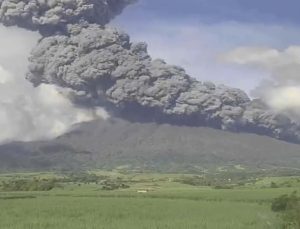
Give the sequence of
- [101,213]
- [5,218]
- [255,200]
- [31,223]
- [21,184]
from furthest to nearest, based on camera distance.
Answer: [21,184] < [255,200] < [101,213] < [5,218] < [31,223]

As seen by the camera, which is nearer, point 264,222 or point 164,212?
point 264,222

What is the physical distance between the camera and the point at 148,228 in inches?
1286

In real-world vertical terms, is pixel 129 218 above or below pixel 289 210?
below

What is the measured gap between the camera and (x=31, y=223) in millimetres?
34875

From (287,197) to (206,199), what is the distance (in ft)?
54.3

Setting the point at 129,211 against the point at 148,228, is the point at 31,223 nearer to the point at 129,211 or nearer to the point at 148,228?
the point at 148,228

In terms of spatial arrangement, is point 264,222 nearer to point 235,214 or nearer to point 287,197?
point 235,214

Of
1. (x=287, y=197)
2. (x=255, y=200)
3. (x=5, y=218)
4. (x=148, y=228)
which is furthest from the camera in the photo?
(x=255, y=200)

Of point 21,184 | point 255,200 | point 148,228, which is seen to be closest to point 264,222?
point 148,228

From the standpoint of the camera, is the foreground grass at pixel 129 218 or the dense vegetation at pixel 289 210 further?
the foreground grass at pixel 129 218

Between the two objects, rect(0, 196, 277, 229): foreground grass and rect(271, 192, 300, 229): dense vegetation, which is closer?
rect(271, 192, 300, 229): dense vegetation

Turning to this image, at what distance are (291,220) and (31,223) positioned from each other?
14.7 meters

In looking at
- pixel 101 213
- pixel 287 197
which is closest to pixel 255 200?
pixel 287 197

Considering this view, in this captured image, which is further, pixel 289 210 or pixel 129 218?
pixel 289 210
